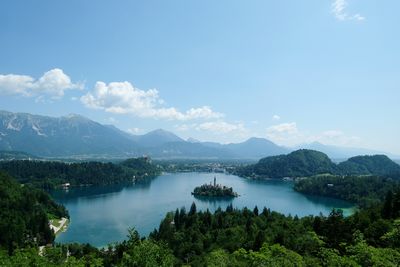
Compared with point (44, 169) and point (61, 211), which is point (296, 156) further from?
point (61, 211)

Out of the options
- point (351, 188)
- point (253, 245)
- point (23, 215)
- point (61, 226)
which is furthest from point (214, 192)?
point (253, 245)

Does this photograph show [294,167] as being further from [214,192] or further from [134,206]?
[134,206]

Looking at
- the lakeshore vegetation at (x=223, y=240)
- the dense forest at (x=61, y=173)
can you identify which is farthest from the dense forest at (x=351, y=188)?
the dense forest at (x=61, y=173)

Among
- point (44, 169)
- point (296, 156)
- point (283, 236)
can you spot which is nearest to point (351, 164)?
point (296, 156)

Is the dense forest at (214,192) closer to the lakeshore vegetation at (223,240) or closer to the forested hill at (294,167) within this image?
the lakeshore vegetation at (223,240)

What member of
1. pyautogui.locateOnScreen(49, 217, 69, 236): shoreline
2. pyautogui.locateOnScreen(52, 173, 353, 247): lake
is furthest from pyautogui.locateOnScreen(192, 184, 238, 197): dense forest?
pyautogui.locateOnScreen(49, 217, 69, 236): shoreline
